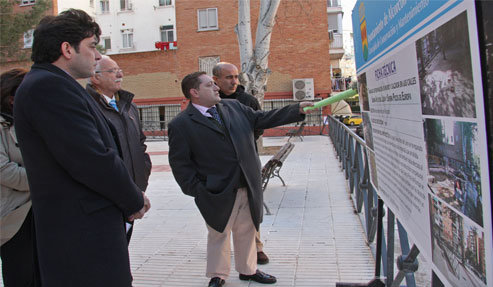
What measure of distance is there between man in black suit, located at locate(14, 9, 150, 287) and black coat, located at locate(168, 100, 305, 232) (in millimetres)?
1224

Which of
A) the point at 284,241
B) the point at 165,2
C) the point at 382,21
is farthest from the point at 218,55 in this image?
the point at 382,21

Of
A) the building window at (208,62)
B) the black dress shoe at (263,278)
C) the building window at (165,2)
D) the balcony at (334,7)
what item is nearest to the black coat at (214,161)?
the black dress shoe at (263,278)

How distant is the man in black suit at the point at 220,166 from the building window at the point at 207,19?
75.8ft

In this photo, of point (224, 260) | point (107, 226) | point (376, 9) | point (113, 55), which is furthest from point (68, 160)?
point (113, 55)

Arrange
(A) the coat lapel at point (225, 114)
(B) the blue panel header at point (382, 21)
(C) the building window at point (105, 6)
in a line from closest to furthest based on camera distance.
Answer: (B) the blue panel header at point (382, 21), (A) the coat lapel at point (225, 114), (C) the building window at point (105, 6)

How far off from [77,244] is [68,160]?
0.37 m

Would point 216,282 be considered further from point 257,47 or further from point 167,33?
point 167,33

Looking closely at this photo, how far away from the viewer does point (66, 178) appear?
1.80 metres

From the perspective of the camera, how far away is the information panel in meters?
0.99

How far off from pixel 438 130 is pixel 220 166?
208cm

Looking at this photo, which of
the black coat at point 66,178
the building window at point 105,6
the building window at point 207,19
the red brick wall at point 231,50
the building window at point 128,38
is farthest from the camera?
the building window at point 105,6

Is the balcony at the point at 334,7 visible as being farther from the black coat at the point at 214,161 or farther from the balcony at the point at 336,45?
the black coat at the point at 214,161

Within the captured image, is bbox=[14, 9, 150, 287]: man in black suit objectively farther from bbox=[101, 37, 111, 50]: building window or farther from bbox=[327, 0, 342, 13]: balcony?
bbox=[327, 0, 342, 13]: balcony

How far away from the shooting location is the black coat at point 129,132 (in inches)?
122
